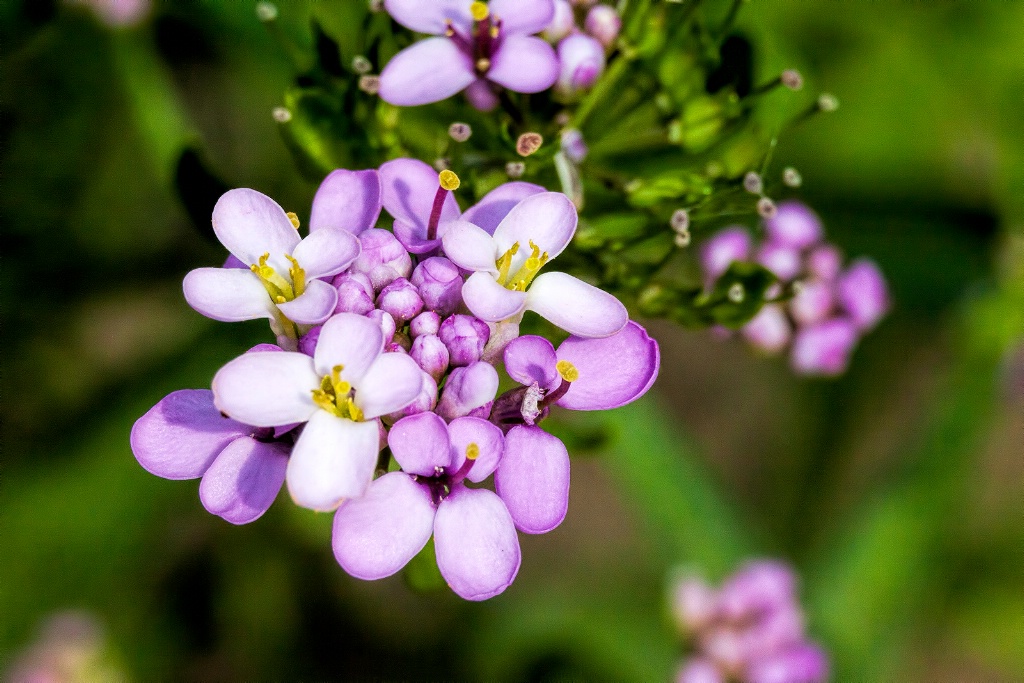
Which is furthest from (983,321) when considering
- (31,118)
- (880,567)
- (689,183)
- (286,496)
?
(31,118)

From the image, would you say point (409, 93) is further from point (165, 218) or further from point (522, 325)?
point (165, 218)

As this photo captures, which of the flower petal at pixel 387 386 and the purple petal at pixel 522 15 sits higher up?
the purple petal at pixel 522 15

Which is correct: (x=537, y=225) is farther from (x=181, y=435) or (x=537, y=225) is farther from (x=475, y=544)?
(x=181, y=435)

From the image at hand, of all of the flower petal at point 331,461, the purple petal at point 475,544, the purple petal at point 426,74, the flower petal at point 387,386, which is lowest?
the purple petal at point 475,544

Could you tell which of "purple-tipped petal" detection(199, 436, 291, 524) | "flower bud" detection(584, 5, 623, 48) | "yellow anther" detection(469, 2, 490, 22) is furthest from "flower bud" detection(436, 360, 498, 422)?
"flower bud" detection(584, 5, 623, 48)

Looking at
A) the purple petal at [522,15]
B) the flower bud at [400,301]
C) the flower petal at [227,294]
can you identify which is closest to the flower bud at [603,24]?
A: the purple petal at [522,15]

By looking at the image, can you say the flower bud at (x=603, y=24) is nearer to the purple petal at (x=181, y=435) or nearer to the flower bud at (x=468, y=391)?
the flower bud at (x=468, y=391)

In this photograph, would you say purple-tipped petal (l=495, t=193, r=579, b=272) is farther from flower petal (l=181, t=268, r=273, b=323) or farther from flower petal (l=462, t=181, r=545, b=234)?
flower petal (l=181, t=268, r=273, b=323)
